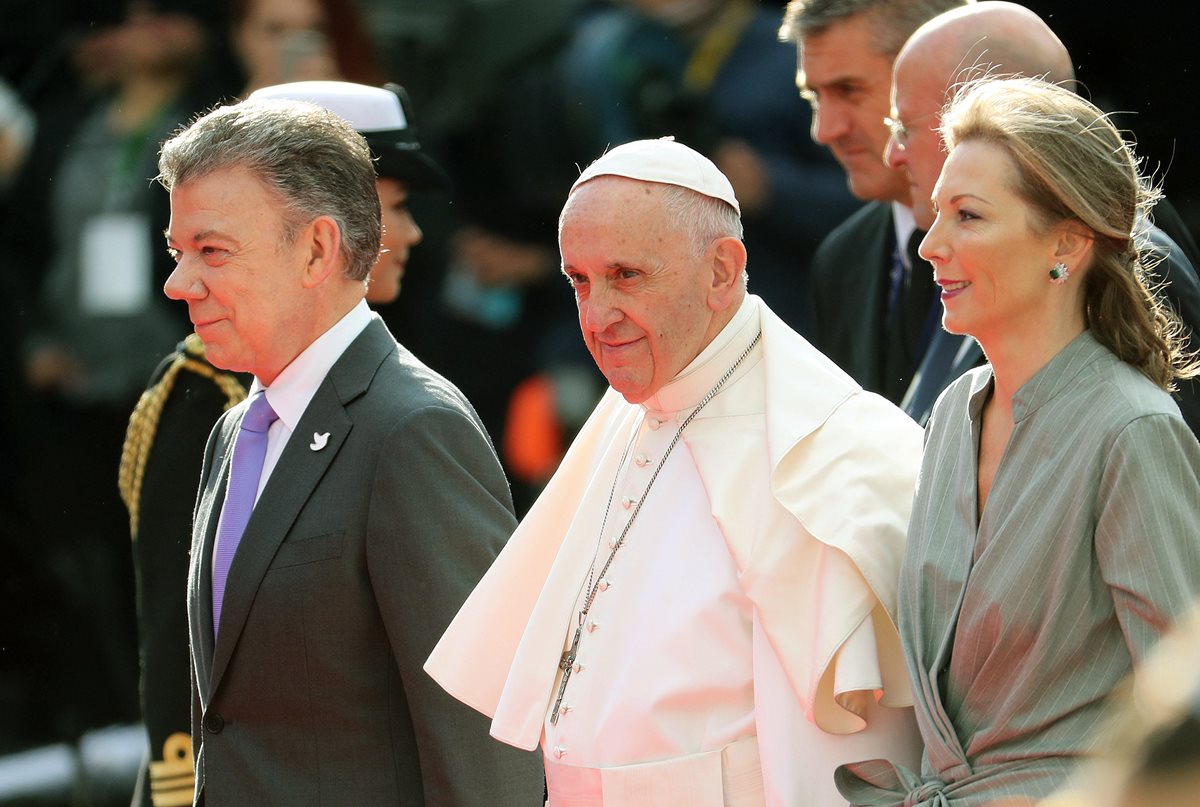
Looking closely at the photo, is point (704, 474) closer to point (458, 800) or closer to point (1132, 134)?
point (458, 800)

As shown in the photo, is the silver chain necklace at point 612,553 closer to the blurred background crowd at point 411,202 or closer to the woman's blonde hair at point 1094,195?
the woman's blonde hair at point 1094,195

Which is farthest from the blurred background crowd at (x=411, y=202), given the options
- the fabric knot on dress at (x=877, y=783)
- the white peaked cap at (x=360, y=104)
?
the fabric knot on dress at (x=877, y=783)

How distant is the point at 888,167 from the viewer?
3.98 metres

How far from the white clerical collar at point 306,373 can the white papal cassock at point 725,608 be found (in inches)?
18.8

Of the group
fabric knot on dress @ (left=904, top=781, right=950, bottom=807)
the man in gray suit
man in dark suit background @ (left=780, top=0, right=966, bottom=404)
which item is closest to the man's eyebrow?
the man in gray suit

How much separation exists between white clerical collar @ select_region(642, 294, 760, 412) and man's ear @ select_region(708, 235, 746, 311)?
2.0 inches

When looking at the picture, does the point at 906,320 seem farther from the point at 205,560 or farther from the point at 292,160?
the point at 205,560

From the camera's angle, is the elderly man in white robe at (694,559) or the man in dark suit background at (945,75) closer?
the elderly man in white robe at (694,559)

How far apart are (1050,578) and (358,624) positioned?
46.6 inches

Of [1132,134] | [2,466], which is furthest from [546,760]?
[2,466]

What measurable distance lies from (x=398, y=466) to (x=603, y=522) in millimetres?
357

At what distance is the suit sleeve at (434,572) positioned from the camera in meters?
2.87

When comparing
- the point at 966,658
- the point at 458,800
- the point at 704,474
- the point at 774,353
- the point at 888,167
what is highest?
the point at 888,167

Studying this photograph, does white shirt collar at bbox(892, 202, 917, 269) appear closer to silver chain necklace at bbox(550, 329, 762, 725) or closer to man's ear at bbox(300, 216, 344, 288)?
silver chain necklace at bbox(550, 329, 762, 725)
